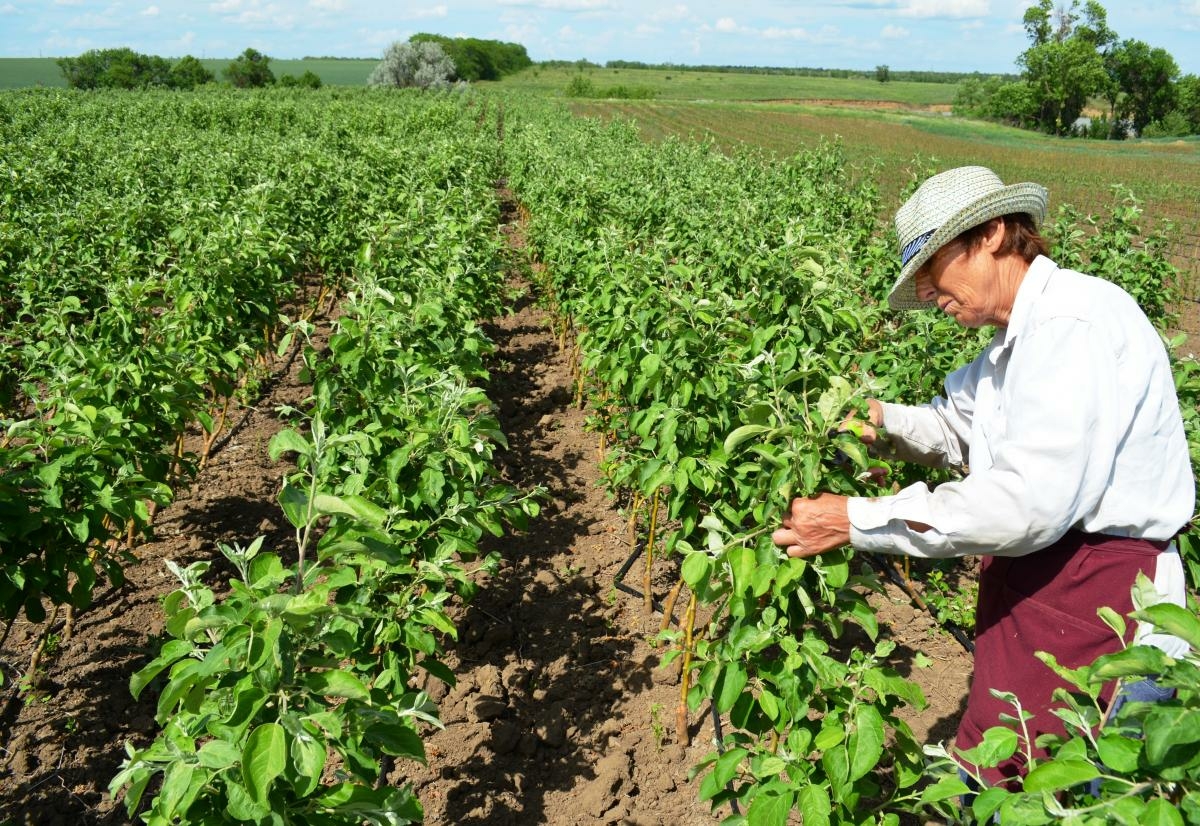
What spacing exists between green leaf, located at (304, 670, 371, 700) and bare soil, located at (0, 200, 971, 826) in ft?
4.60

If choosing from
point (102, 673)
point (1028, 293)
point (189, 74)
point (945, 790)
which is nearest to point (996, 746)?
point (945, 790)

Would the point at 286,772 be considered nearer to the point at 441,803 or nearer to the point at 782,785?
the point at 782,785

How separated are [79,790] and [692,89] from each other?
3599 inches

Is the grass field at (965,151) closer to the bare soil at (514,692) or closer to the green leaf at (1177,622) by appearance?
the bare soil at (514,692)

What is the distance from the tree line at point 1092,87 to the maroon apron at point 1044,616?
61.1 meters

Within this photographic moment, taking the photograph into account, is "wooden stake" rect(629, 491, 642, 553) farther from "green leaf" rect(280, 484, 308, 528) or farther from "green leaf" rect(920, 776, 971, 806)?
"green leaf" rect(920, 776, 971, 806)

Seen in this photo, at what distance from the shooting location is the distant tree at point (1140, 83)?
185 feet

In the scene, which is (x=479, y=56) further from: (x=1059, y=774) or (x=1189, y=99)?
(x=1059, y=774)

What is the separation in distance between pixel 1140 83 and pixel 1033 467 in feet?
233

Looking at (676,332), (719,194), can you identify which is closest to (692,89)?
(719,194)

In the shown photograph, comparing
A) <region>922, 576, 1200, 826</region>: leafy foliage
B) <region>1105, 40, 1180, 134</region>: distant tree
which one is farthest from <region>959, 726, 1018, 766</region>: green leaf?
<region>1105, 40, 1180, 134</region>: distant tree

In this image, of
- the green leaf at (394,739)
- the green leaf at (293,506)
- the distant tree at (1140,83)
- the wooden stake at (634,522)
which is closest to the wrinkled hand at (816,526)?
the green leaf at (394,739)

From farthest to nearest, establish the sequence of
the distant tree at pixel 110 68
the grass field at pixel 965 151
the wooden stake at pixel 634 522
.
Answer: the distant tree at pixel 110 68 < the grass field at pixel 965 151 < the wooden stake at pixel 634 522

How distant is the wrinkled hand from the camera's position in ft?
6.23
